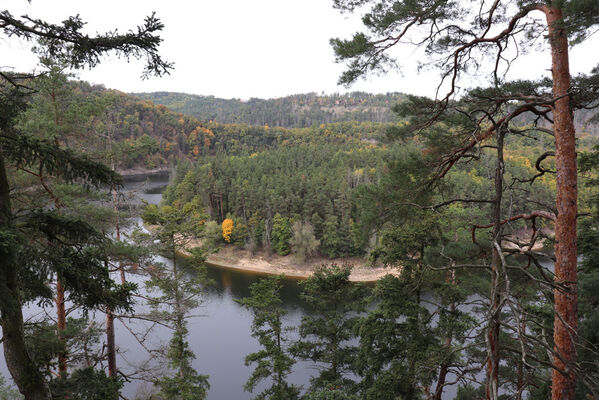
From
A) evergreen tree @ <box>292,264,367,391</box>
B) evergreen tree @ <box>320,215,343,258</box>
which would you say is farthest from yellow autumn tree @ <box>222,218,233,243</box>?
evergreen tree @ <box>292,264,367,391</box>

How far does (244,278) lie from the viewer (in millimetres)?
28641

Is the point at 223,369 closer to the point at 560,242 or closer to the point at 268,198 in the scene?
the point at 560,242

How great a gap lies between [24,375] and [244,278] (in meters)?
26.2

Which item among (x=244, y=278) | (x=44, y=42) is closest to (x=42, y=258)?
(x=44, y=42)

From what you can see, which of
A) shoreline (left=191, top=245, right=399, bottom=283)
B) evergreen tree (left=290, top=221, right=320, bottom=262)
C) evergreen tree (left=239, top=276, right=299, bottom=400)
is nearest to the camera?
evergreen tree (left=239, top=276, right=299, bottom=400)

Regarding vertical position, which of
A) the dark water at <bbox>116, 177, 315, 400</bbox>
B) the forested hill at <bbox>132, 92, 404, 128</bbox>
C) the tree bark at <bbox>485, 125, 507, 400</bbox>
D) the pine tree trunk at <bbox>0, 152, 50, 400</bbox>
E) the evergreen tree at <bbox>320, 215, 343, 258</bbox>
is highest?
the forested hill at <bbox>132, 92, 404, 128</bbox>

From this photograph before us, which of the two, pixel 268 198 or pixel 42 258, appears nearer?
pixel 42 258

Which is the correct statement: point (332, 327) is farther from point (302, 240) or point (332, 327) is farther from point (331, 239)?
point (331, 239)

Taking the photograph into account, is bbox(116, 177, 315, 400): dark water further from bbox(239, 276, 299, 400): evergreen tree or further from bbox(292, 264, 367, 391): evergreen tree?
bbox(292, 264, 367, 391): evergreen tree

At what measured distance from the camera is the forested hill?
13514cm

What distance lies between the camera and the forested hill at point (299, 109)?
135 meters

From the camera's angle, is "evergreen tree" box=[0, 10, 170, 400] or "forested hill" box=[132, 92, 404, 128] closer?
"evergreen tree" box=[0, 10, 170, 400]

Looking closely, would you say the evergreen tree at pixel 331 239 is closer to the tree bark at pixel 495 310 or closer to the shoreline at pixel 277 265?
the shoreline at pixel 277 265

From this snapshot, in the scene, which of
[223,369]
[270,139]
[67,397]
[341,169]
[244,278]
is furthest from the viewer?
[270,139]
